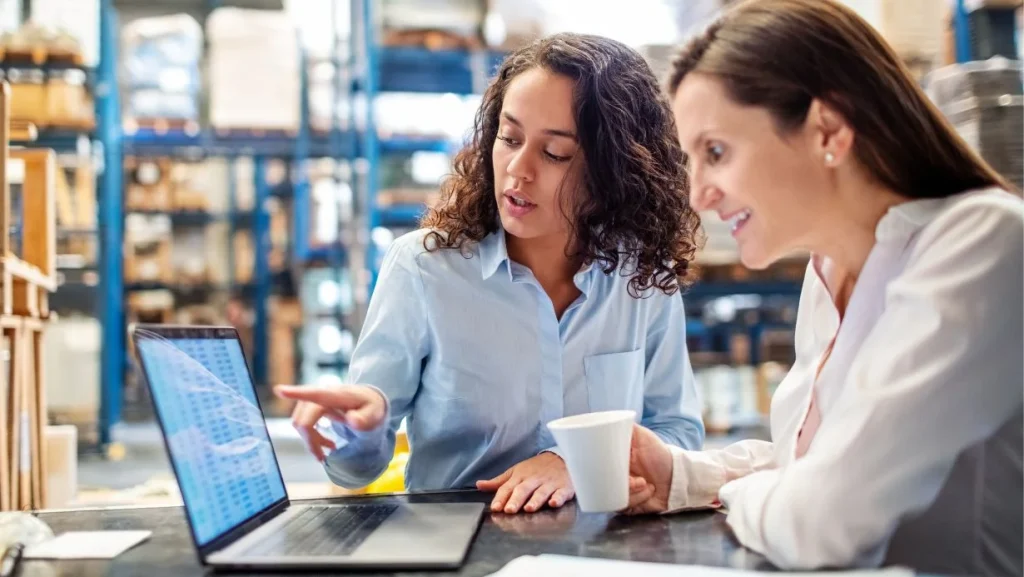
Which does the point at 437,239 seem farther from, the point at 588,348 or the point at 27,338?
the point at 27,338

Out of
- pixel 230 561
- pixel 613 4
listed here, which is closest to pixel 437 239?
pixel 230 561

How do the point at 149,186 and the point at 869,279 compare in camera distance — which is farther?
the point at 149,186

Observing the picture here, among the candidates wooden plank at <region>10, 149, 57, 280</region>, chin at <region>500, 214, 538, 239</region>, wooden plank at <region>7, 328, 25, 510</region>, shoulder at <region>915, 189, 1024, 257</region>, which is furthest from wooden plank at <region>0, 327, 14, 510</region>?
shoulder at <region>915, 189, 1024, 257</region>

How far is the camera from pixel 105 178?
205 inches

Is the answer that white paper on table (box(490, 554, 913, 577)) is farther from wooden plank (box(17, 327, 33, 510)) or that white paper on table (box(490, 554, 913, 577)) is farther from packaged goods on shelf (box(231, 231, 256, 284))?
packaged goods on shelf (box(231, 231, 256, 284))

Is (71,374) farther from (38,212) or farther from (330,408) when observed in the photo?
(330,408)

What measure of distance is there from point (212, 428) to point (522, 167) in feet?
2.00

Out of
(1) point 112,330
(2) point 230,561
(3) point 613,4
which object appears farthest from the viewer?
(1) point 112,330

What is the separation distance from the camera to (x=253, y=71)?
549 centimetres

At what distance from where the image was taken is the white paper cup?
889 mm

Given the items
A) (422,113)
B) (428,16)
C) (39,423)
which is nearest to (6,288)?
(39,423)

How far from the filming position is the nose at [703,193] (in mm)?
902

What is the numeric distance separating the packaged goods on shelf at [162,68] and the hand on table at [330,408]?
5.22m

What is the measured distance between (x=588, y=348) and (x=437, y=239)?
0.30 m
